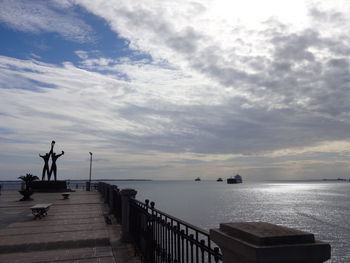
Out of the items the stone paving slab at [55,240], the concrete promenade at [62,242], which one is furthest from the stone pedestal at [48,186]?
the concrete promenade at [62,242]

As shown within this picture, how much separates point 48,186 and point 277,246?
35.7 meters

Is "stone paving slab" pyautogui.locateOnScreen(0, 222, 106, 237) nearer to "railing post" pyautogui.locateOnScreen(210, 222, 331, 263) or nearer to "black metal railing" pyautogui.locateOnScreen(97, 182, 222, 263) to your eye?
"black metal railing" pyautogui.locateOnScreen(97, 182, 222, 263)

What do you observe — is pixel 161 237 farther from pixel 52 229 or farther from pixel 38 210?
pixel 38 210

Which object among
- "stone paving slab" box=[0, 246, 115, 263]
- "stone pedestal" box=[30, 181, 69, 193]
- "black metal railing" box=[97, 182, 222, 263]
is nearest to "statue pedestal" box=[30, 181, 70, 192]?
"stone pedestal" box=[30, 181, 69, 193]

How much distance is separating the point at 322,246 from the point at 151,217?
481 centimetres

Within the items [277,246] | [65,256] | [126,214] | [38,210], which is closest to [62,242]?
[65,256]

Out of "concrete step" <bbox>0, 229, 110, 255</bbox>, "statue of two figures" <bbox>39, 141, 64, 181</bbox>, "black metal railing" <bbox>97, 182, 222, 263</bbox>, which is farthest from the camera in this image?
"statue of two figures" <bbox>39, 141, 64, 181</bbox>

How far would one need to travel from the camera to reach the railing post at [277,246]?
7.80 feet

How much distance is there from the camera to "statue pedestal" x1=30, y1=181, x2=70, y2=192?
3412cm

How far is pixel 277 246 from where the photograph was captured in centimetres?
240

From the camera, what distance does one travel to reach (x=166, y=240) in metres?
5.95

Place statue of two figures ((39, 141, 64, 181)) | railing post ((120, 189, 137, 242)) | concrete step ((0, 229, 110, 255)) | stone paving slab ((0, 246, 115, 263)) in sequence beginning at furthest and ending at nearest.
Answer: statue of two figures ((39, 141, 64, 181)) < railing post ((120, 189, 137, 242)) < concrete step ((0, 229, 110, 255)) < stone paving slab ((0, 246, 115, 263))

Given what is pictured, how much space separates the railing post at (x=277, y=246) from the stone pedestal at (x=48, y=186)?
3474cm

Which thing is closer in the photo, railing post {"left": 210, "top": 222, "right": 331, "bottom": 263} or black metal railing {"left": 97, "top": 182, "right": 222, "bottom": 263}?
railing post {"left": 210, "top": 222, "right": 331, "bottom": 263}
